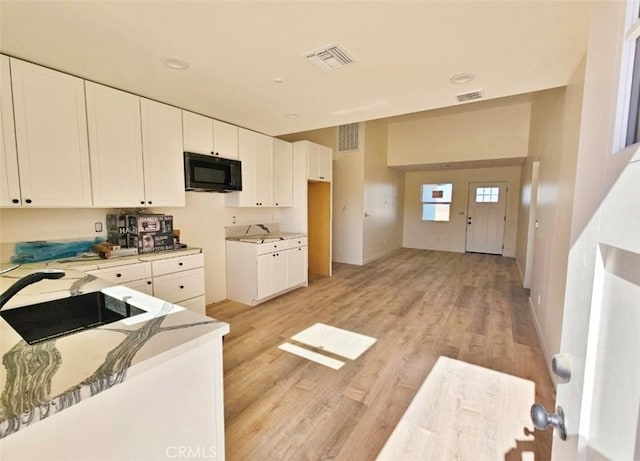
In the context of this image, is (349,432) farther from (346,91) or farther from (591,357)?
(346,91)

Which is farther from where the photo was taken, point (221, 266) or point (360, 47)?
point (221, 266)

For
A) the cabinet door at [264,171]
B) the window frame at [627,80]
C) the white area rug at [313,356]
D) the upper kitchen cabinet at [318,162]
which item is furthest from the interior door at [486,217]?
the window frame at [627,80]

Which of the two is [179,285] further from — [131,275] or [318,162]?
[318,162]

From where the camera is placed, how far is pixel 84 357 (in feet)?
2.88

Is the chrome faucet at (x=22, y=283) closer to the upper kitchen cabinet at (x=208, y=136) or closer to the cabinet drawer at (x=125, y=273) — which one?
the cabinet drawer at (x=125, y=273)

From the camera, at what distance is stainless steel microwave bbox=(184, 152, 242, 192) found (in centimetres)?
313

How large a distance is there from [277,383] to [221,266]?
2.20 metres

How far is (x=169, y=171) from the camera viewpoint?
2980mm

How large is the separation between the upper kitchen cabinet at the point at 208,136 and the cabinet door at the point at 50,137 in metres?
0.94

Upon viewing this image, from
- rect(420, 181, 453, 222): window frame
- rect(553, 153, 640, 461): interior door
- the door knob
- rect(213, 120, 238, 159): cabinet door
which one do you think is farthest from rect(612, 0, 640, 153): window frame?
rect(420, 181, 453, 222): window frame

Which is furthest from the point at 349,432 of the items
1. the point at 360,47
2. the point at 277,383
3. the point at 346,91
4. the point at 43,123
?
the point at 43,123

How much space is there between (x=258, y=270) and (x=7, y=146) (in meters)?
2.53

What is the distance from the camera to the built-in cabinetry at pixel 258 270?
3.78m

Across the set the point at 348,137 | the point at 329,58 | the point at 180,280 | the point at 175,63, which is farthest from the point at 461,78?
the point at 348,137
